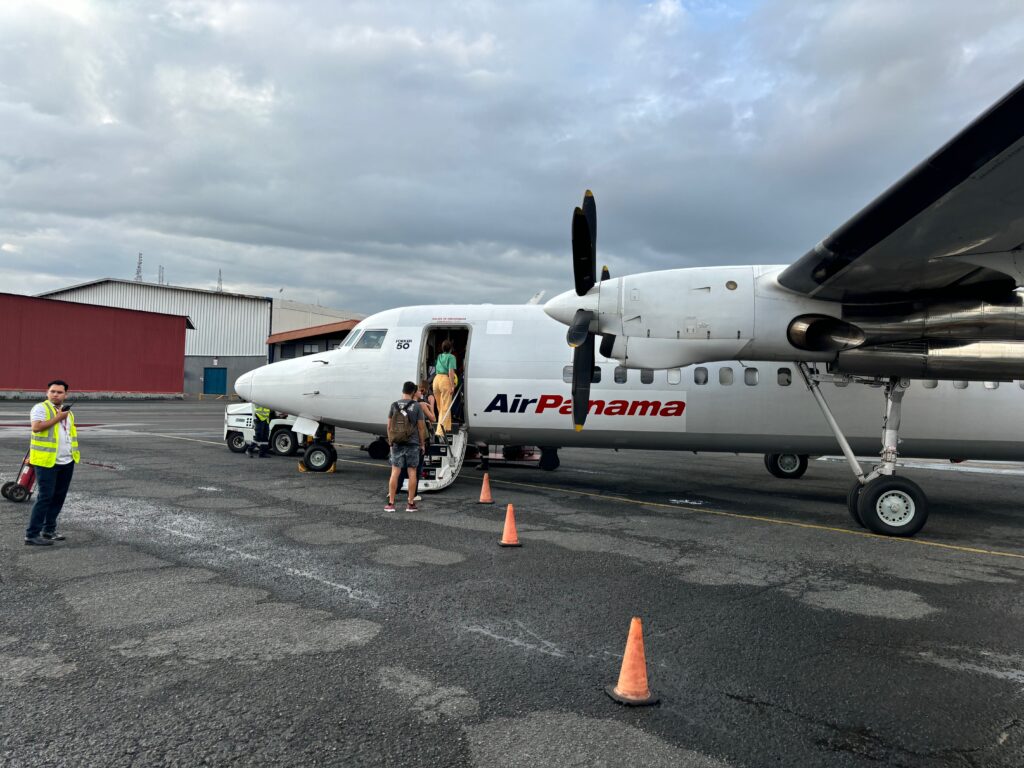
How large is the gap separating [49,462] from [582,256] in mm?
7421

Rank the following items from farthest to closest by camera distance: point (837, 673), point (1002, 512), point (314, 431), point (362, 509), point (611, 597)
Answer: point (314, 431) → point (1002, 512) → point (362, 509) → point (611, 597) → point (837, 673)

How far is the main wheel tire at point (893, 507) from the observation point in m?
9.73

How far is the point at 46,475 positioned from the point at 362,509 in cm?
425

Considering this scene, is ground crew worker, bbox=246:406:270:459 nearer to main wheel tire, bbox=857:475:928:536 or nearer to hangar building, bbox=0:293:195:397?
main wheel tire, bbox=857:475:928:536

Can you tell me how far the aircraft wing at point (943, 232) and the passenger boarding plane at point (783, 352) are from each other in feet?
0.08

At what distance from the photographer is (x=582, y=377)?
1145cm

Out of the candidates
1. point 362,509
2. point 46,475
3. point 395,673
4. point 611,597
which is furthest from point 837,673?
point 46,475

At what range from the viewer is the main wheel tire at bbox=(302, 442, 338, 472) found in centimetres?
1488

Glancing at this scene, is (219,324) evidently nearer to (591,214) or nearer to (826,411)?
Answer: (591,214)

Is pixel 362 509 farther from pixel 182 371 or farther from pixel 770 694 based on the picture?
pixel 182 371

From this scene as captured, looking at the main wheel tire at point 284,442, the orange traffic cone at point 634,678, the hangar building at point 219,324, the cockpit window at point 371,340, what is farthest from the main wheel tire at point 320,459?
the hangar building at point 219,324

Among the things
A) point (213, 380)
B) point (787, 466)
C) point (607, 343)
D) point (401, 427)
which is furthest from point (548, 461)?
point (213, 380)

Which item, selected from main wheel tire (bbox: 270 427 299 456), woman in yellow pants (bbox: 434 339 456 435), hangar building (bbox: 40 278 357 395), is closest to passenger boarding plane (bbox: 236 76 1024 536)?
woman in yellow pants (bbox: 434 339 456 435)

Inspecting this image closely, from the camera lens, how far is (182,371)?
5281 centimetres
